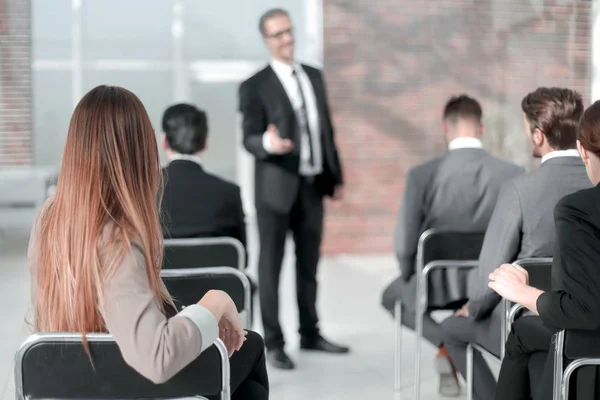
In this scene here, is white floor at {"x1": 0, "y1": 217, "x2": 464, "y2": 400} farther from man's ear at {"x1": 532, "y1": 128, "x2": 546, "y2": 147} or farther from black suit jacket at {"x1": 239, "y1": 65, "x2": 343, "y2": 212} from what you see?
man's ear at {"x1": 532, "y1": 128, "x2": 546, "y2": 147}

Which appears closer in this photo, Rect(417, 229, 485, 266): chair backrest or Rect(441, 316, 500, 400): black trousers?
Rect(441, 316, 500, 400): black trousers

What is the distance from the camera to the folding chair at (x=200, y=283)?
2600 mm

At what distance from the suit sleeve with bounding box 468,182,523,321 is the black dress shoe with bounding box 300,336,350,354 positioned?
60.6 inches

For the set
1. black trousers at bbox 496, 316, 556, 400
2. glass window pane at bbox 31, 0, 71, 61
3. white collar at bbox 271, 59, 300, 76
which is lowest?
black trousers at bbox 496, 316, 556, 400

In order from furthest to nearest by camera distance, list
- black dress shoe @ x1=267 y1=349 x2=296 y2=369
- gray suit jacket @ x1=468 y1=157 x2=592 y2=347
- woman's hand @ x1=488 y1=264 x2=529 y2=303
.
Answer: black dress shoe @ x1=267 y1=349 x2=296 y2=369 < gray suit jacket @ x1=468 y1=157 x2=592 y2=347 < woman's hand @ x1=488 y1=264 x2=529 y2=303

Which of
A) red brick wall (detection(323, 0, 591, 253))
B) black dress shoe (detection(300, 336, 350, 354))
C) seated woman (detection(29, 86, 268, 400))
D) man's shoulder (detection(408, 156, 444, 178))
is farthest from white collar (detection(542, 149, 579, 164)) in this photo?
red brick wall (detection(323, 0, 591, 253))

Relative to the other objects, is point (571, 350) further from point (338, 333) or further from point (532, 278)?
point (338, 333)

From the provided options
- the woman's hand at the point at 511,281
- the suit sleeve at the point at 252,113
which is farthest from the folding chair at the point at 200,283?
the suit sleeve at the point at 252,113

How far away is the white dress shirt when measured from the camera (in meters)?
4.02

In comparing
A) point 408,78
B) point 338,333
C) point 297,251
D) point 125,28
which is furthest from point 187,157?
point 125,28

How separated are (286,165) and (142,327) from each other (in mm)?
2548

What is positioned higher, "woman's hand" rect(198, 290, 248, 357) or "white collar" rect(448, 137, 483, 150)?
"white collar" rect(448, 137, 483, 150)

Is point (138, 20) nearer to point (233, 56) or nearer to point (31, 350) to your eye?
point (233, 56)

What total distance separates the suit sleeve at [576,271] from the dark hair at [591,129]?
0.53 ft
